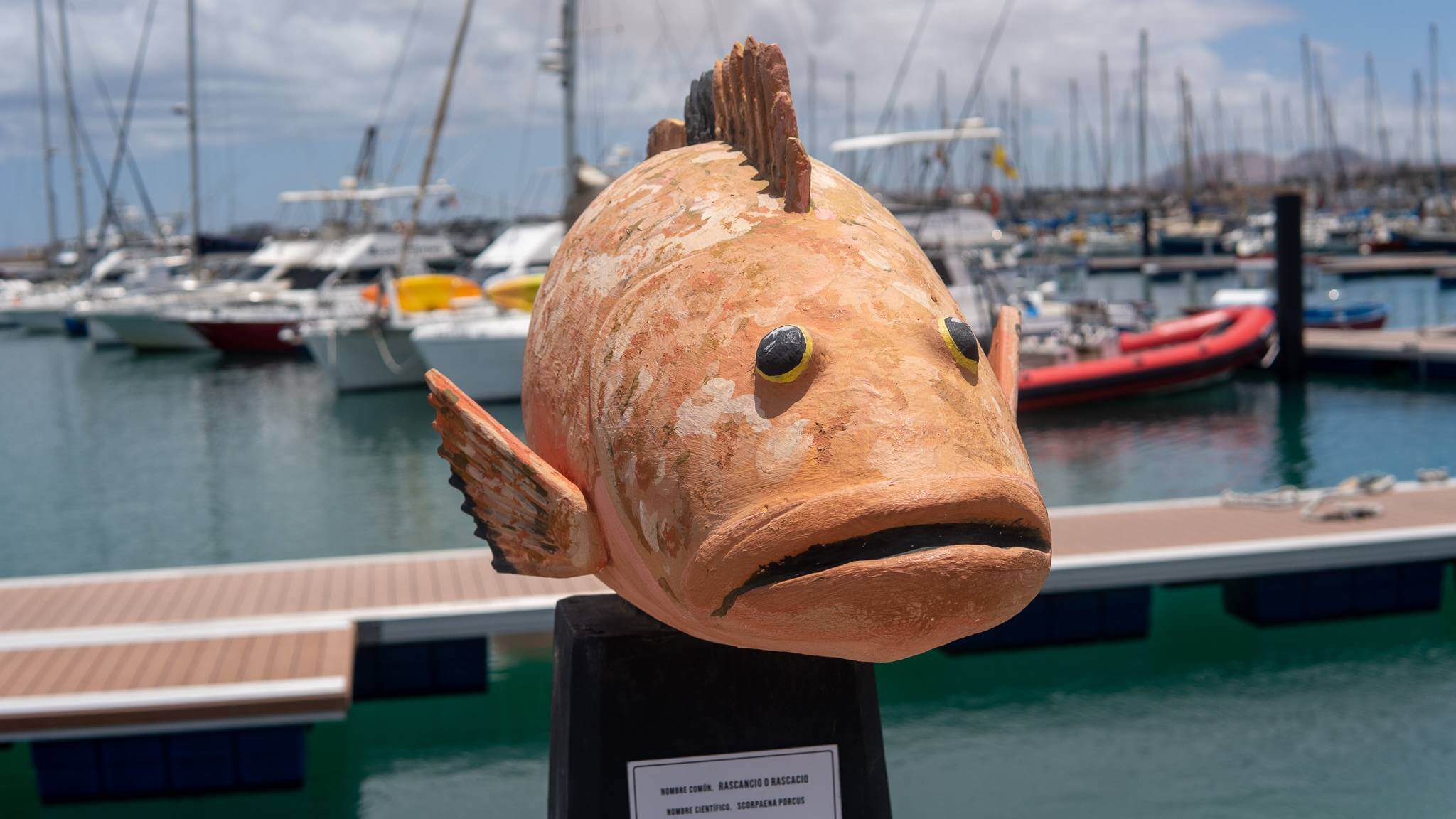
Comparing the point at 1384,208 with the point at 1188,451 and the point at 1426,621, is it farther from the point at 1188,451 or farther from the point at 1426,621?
the point at 1426,621

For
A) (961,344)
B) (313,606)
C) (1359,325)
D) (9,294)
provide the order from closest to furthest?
(961,344), (313,606), (1359,325), (9,294)

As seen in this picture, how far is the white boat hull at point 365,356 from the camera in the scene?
27.7 metres

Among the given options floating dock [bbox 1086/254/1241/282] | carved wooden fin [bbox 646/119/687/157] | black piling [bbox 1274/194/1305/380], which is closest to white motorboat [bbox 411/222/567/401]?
black piling [bbox 1274/194/1305/380]

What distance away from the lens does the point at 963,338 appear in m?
3.38

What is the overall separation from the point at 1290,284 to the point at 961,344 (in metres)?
23.7

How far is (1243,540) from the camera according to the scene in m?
10.6

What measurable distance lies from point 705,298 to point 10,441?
85.6 feet

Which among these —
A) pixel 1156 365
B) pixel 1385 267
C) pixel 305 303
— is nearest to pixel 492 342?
pixel 1156 365

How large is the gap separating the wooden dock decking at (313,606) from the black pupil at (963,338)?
217 inches

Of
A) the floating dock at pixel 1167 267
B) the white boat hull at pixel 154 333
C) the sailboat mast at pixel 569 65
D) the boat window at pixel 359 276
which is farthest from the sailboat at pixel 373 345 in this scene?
the floating dock at pixel 1167 267

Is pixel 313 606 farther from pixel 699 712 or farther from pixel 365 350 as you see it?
pixel 365 350

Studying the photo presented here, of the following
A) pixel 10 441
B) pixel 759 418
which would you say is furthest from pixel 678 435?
pixel 10 441

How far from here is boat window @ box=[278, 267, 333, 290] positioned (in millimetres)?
43562

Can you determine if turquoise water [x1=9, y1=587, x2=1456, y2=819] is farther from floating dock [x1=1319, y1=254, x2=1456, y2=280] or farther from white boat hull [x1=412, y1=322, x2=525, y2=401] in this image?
floating dock [x1=1319, y1=254, x2=1456, y2=280]
